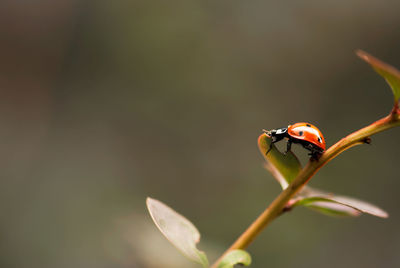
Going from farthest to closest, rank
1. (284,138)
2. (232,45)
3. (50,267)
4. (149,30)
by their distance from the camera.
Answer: (232,45) → (149,30) → (50,267) → (284,138)

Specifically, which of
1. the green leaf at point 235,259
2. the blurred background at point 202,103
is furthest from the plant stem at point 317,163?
the blurred background at point 202,103

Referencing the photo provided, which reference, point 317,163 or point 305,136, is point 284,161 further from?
point 305,136

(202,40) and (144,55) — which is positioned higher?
(202,40)

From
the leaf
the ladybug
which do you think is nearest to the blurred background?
the ladybug

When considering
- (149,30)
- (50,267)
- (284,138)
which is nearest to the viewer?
Answer: (284,138)

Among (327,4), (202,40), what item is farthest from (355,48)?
(202,40)

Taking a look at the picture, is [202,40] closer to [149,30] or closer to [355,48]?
[149,30]

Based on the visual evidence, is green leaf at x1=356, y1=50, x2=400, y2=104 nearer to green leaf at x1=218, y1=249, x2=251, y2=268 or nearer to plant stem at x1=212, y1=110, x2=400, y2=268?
plant stem at x1=212, y1=110, x2=400, y2=268
